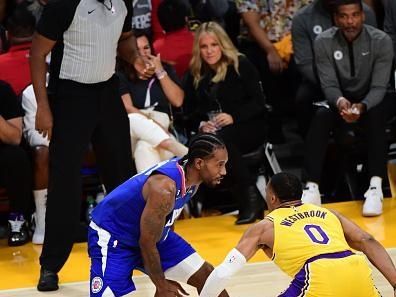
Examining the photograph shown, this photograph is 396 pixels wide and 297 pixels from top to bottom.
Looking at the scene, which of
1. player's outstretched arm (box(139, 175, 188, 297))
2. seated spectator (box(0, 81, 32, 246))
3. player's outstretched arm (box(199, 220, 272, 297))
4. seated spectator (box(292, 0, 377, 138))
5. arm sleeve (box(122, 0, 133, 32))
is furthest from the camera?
seated spectator (box(292, 0, 377, 138))

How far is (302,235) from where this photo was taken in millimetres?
4629

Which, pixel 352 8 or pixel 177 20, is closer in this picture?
pixel 352 8

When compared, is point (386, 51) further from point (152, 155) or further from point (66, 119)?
point (66, 119)

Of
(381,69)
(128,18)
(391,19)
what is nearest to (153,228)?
(128,18)

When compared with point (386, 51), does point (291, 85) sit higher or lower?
lower

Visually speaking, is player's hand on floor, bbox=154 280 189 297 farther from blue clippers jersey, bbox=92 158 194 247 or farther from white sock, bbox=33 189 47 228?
white sock, bbox=33 189 47 228

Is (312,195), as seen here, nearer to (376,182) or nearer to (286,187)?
(376,182)

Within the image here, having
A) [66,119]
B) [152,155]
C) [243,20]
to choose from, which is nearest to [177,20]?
[243,20]

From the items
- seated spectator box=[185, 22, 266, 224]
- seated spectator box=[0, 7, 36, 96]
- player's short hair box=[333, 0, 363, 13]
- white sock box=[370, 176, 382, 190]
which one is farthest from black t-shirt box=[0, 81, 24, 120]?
white sock box=[370, 176, 382, 190]

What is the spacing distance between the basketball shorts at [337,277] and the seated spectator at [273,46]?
359 cm

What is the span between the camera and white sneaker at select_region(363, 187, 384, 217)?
7.13 m

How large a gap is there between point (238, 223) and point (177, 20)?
65.2 inches

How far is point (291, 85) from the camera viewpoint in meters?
8.38

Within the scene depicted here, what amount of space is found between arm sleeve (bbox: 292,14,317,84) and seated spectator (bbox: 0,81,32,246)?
214 cm
